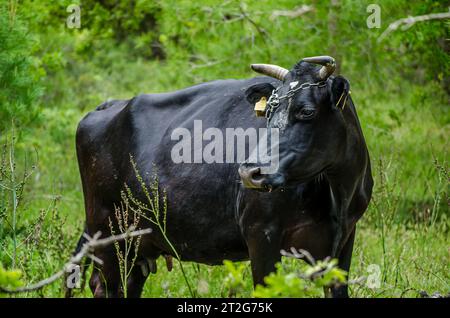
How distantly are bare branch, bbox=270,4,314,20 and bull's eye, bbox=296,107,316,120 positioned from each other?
5137 mm

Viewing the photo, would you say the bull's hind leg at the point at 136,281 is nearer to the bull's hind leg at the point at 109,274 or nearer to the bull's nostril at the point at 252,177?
the bull's hind leg at the point at 109,274

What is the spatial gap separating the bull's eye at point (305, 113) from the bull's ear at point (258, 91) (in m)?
0.50

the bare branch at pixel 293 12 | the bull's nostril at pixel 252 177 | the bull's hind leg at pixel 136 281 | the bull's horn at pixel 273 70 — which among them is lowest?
the bull's hind leg at pixel 136 281

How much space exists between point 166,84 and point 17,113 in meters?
6.18

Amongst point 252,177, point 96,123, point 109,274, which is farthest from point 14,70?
point 252,177

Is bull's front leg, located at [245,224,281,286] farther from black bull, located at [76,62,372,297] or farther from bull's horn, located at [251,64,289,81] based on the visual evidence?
bull's horn, located at [251,64,289,81]

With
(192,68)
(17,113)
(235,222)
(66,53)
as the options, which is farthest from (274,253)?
(66,53)

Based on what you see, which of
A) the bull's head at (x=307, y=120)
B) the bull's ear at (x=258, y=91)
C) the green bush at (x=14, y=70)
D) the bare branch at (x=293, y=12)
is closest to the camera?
the bull's head at (x=307, y=120)

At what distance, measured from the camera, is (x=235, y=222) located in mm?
5191

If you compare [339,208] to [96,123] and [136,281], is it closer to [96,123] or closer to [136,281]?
[136,281]

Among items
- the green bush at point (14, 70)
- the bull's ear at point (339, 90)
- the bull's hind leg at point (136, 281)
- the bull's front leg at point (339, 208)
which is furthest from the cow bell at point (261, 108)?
the green bush at point (14, 70)

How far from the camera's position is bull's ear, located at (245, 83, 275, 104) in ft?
16.3

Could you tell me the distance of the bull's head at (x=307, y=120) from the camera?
4504 millimetres

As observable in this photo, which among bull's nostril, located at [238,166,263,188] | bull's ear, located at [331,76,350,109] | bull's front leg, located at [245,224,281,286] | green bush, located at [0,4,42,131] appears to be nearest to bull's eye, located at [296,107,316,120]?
bull's ear, located at [331,76,350,109]
